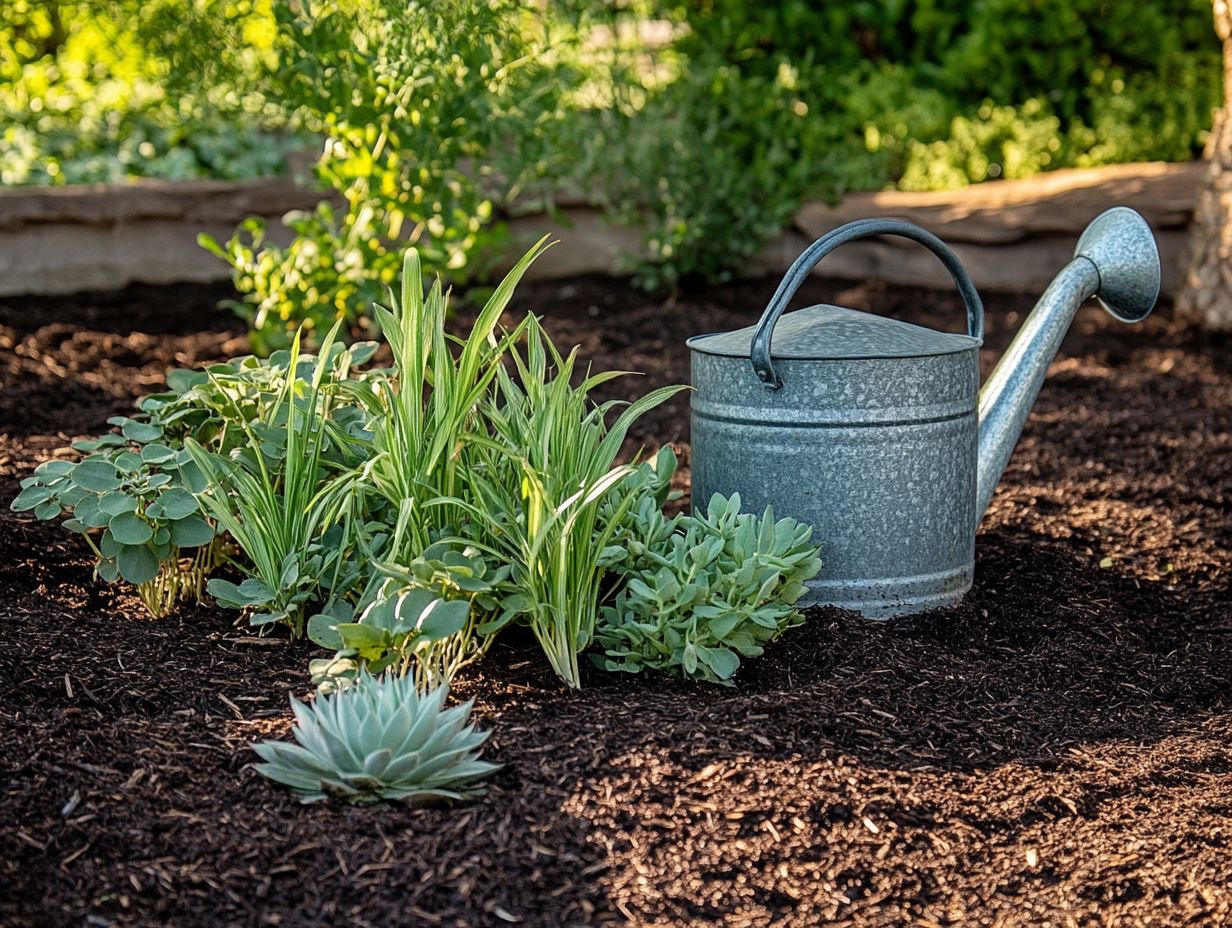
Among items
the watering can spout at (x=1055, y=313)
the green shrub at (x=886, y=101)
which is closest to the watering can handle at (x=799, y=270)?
the watering can spout at (x=1055, y=313)

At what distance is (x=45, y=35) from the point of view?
6.20m

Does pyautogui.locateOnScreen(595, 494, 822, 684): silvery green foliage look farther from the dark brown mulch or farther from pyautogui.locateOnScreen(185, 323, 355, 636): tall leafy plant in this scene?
pyautogui.locateOnScreen(185, 323, 355, 636): tall leafy plant

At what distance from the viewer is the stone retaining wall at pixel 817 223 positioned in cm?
500

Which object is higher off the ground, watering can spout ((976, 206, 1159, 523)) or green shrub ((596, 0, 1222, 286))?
green shrub ((596, 0, 1222, 286))

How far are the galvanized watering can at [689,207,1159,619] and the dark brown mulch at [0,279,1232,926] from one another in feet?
0.39

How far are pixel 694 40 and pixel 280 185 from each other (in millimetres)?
1940

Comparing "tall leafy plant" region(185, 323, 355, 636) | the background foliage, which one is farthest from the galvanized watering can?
the background foliage

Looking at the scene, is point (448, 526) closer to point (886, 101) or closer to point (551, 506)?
point (551, 506)

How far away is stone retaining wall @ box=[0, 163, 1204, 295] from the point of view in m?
5.00

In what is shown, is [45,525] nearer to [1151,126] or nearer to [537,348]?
[537,348]

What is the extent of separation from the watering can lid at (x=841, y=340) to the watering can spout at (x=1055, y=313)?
237 mm

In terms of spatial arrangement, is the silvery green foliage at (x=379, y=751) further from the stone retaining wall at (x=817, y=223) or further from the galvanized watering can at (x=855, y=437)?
the stone retaining wall at (x=817, y=223)

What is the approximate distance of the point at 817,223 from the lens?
17.7 ft

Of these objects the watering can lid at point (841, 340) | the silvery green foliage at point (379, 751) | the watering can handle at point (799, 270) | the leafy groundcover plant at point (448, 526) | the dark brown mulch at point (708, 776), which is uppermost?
the watering can handle at point (799, 270)
